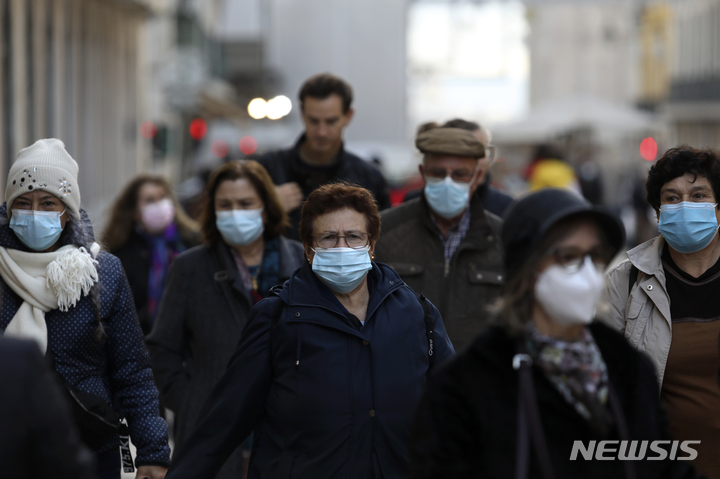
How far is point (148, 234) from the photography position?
8.16m

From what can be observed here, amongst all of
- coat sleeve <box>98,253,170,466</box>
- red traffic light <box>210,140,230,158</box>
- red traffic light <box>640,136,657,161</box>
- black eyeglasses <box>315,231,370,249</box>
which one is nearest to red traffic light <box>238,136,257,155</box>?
red traffic light <box>210,140,230,158</box>

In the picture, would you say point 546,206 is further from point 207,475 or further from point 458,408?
point 207,475

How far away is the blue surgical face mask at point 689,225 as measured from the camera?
4328 millimetres

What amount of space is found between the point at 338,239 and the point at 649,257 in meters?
1.35

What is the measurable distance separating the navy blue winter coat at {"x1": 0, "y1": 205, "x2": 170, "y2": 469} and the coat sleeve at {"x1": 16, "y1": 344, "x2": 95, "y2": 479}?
174 cm

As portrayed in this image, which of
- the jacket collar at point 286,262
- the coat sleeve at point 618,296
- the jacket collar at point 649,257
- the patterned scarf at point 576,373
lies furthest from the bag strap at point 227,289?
the patterned scarf at point 576,373

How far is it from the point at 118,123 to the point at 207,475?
14425mm

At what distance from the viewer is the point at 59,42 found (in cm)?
1410

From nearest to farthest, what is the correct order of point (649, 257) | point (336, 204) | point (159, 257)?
1. point (336, 204)
2. point (649, 257)
3. point (159, 257)

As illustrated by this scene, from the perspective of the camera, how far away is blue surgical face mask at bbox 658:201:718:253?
4328 millimetres

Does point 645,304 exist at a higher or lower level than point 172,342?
higher

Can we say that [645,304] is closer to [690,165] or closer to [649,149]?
[690,165]

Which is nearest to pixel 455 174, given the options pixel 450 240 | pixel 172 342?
pixel 450 240

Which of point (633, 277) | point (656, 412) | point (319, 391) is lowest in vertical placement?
point (319, 391)
